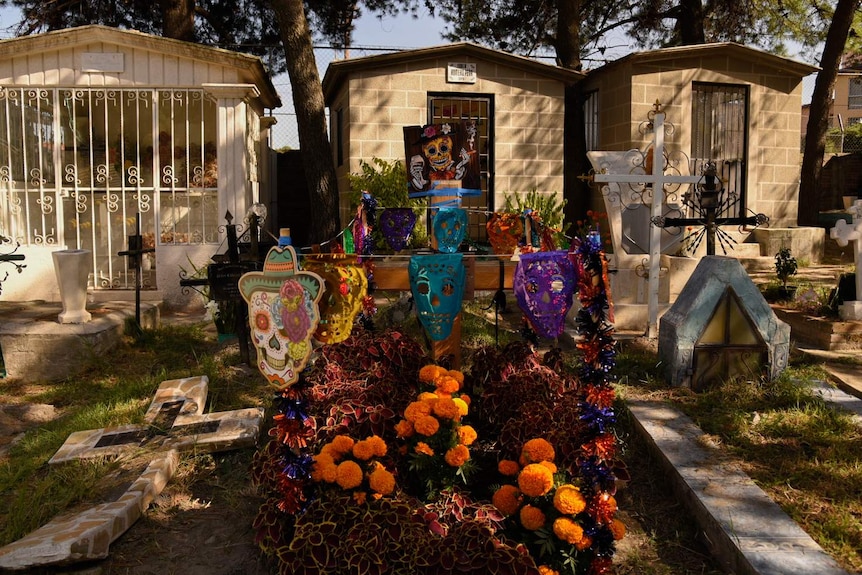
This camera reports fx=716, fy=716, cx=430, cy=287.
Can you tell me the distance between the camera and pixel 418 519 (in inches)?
117

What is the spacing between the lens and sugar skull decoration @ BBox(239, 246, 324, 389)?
9.79 ft

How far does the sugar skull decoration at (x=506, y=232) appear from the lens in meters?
5.79

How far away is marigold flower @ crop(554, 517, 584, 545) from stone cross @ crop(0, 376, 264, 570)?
2.08 metres

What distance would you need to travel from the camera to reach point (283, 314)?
3029 mm

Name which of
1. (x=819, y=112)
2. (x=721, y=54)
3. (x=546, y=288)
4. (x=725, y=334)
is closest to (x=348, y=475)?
(x=546, y=288)

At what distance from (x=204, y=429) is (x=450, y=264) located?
200 cm

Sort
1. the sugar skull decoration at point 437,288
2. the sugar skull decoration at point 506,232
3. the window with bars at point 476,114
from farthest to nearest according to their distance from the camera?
the window with bars at point 476,114
the sugar skull decoration at point 506,232
the sugar skull decoration at point 437,288

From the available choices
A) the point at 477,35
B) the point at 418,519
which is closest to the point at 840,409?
the point at 418,519

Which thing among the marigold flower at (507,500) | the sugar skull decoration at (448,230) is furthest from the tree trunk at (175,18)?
the marigold flower at (507,500)

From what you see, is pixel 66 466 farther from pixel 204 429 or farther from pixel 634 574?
pixel 634 574

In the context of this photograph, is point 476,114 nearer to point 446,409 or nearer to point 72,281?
point 72,281

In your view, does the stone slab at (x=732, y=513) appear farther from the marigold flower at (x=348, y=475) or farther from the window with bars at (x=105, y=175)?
the window with bars at (x=105, y=175)

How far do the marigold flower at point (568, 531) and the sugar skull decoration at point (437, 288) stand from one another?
1436 millimetres

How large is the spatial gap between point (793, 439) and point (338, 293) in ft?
9.34
